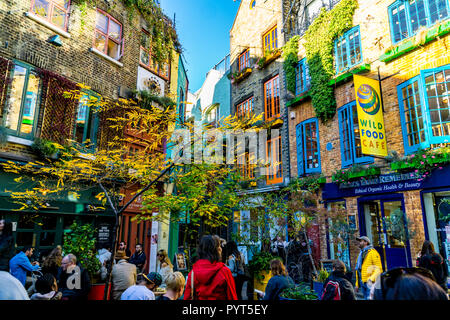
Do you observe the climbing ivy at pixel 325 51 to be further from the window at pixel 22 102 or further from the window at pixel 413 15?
the window at pixel 22 102

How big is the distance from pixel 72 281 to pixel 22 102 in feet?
22.0

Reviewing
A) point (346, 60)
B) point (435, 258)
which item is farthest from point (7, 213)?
point (346, 60)

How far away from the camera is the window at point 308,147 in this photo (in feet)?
42.3

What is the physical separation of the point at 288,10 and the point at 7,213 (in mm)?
15782

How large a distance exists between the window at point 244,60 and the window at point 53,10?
10737mm

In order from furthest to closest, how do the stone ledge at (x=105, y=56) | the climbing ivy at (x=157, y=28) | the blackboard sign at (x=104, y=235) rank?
the climbing ivy at (x=157, y=28) → the stone ledge at (x=105, y=56) → the blackboard sign at (x=104, y=235)

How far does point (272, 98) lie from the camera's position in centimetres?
1628

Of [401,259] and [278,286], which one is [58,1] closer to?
[278,286]

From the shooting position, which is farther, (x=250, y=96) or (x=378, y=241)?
(x=250, y=96)

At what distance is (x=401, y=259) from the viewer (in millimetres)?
9250

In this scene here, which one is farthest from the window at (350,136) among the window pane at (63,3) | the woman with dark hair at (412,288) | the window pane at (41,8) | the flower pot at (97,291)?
the window pane at (41,8)

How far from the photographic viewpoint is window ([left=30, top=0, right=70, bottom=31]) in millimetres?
9812

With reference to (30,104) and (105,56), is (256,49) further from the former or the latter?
(30,104)

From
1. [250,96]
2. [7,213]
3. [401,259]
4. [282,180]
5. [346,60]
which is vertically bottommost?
[401,259]
